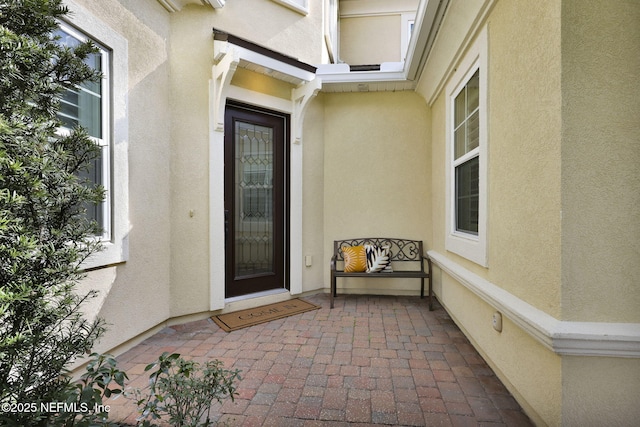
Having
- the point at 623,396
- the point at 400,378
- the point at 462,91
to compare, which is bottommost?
the point at 400,378

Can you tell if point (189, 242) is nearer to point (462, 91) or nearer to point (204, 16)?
point (204, 16)

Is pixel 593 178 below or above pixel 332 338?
above

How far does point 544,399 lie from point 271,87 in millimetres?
3894

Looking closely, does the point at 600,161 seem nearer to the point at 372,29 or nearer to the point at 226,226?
the point at 226,226

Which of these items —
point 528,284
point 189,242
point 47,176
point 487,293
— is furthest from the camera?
point 189,242

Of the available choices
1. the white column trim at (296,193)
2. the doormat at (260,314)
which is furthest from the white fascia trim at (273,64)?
the doormat at (260,314)

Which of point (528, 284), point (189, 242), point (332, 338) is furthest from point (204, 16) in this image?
point (528, 284)

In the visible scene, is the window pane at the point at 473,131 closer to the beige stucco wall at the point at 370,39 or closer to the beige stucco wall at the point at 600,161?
the beige stucco wall at the point at 600,161

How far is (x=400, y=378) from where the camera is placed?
224 centimetres

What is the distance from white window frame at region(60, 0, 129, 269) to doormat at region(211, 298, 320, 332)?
48.5 inches

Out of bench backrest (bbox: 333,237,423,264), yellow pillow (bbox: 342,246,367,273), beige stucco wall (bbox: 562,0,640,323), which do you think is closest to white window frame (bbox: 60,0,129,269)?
yellow pillow (bbox: 342,246,367,273)

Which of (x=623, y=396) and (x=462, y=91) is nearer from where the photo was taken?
(x=623, y=396)

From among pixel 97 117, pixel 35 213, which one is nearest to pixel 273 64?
pixel 97 117

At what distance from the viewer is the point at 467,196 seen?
10.0ft
